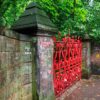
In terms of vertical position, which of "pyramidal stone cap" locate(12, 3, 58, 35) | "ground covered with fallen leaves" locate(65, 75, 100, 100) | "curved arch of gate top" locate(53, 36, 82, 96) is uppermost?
"pyramidal stone cap" locate(12, 3, 58, 35)

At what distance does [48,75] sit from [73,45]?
3.38m

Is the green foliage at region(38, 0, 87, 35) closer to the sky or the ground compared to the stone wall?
closer to the sky

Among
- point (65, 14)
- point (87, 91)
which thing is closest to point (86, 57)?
point (65, 14)

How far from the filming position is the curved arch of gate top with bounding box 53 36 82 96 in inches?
268

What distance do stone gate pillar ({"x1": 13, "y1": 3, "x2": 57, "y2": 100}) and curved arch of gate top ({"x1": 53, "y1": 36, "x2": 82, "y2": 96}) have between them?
132cm

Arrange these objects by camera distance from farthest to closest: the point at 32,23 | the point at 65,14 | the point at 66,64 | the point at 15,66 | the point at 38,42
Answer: the point at 65,14 < the point at 66,64 < the point at 38,42 < the point at 32,23 < the point at 15,66

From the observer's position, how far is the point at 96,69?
11.5 m

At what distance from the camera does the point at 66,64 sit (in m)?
7.70

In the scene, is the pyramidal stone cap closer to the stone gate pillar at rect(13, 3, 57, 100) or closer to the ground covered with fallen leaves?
the stone gate pillar at rect(13, 3, 57, 100)

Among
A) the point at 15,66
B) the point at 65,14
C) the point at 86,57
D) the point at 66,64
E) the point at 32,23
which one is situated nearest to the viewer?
the point at 15,66

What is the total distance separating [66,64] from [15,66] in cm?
385

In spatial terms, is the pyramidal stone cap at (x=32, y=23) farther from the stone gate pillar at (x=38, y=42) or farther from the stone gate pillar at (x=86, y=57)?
the stone gate pillar at (x=86, y=57)

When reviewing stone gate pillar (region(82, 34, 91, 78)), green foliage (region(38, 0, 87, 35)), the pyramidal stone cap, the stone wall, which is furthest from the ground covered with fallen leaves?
the pyramidal stone cap

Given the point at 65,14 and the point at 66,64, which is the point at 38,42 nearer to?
the point at 66,64
